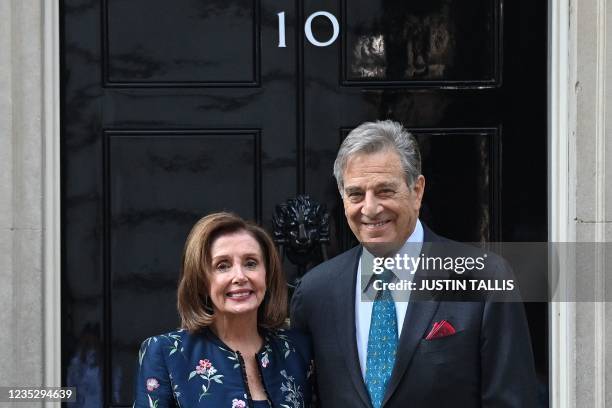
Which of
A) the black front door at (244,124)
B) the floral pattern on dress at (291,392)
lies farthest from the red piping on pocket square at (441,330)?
the black front door at (244,124)

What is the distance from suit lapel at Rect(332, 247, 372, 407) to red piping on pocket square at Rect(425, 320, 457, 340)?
240 mm

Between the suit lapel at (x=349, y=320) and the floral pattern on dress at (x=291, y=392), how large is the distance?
0.56ft

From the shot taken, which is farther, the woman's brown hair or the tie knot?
the tie knot

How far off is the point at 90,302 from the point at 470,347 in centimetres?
197

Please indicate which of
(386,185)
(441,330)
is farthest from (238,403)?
(386,185)

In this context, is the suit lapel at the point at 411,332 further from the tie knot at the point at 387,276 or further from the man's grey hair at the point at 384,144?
the man's grey hair at the point at 384,144

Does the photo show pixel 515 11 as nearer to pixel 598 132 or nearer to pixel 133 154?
pixel 598 132

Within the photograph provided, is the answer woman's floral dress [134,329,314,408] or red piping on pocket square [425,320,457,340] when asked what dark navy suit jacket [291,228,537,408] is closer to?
red piping on pocket square [425,320,457,340]

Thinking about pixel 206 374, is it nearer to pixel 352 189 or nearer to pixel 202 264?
pixel 202 264

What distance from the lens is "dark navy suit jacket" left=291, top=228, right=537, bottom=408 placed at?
11.5 ft

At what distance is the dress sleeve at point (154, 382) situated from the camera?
133 inches

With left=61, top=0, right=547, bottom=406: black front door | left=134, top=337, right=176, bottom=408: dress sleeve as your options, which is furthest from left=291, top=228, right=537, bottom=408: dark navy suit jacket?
left=61, top=0, right=547, bottom=406: black front door

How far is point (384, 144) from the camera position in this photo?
359 centimetres

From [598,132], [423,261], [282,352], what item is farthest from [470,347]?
[598,132]
